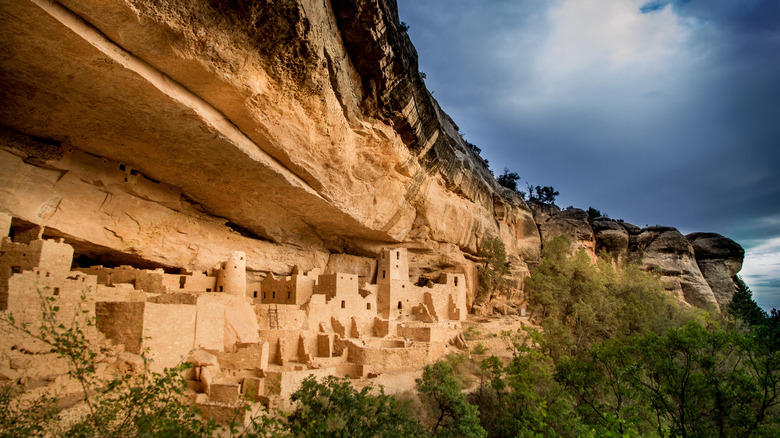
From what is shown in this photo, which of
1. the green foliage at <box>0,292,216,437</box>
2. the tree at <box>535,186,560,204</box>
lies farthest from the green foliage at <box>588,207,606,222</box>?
the green foliage at <box>0,292,216,437</box>

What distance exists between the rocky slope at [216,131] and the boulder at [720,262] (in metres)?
28.8

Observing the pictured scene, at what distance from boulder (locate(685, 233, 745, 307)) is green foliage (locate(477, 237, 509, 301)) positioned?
844 inches

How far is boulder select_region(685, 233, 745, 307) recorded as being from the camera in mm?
37406

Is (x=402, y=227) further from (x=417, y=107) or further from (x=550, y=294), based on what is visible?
(x=550, y=294)

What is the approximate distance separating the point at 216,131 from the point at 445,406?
1034 cm

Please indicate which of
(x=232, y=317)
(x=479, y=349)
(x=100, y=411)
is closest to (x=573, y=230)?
(x=479, y=349)

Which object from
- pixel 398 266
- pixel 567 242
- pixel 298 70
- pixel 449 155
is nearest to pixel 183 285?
pixel 298 70

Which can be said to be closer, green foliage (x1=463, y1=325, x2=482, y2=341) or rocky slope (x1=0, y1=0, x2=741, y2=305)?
rocky slope (x1=0, y1=0, x2=741, y2=305)

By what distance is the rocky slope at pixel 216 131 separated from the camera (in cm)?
986

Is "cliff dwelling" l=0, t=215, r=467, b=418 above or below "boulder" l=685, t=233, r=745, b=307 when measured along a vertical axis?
below

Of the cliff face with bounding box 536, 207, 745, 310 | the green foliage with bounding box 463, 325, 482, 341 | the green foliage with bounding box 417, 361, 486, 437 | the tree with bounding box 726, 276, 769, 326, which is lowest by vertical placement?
the green foliage with bounding box 417, 361, 486, 437

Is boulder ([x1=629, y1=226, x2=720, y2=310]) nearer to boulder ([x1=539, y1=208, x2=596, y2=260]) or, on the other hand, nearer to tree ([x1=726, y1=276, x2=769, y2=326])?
tree ([x1=726, y1=276, x2=769, y2=326])

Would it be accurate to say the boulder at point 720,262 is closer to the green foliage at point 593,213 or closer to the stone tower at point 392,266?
the green foliage at point 593,213

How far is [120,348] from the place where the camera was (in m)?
10.0
